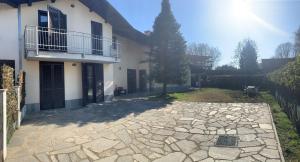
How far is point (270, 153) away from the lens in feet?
21.6

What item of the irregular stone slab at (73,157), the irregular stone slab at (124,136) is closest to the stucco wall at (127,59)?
the irregular stone slab at (124,136)

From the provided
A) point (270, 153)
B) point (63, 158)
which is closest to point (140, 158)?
point (63, 158)

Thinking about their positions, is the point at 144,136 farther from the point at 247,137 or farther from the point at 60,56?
the point at 60,56

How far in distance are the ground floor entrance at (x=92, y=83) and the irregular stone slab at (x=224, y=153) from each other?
9274mm

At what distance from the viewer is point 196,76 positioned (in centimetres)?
3609

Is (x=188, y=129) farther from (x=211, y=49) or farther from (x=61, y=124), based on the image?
(x=211, y=49)

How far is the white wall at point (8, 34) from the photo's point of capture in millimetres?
11570

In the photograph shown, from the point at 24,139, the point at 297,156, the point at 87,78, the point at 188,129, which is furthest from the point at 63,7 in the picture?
the point at 297,156

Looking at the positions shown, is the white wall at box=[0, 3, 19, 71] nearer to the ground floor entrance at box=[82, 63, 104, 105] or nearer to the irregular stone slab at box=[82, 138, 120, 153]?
the ground floor entrance at box=[82, 63, 104, 105]

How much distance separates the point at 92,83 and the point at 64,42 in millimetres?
2943

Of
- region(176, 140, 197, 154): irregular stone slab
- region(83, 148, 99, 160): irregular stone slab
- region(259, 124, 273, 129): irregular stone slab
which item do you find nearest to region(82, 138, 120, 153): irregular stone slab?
region(83, 148, 99, 160): irregular stone slab

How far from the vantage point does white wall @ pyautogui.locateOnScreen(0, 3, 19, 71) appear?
11570 mm

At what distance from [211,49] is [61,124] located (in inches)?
2260

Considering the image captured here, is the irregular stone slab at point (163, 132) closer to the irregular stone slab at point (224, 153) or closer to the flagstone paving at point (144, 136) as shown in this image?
the flagstone paving at point (144, 136)
